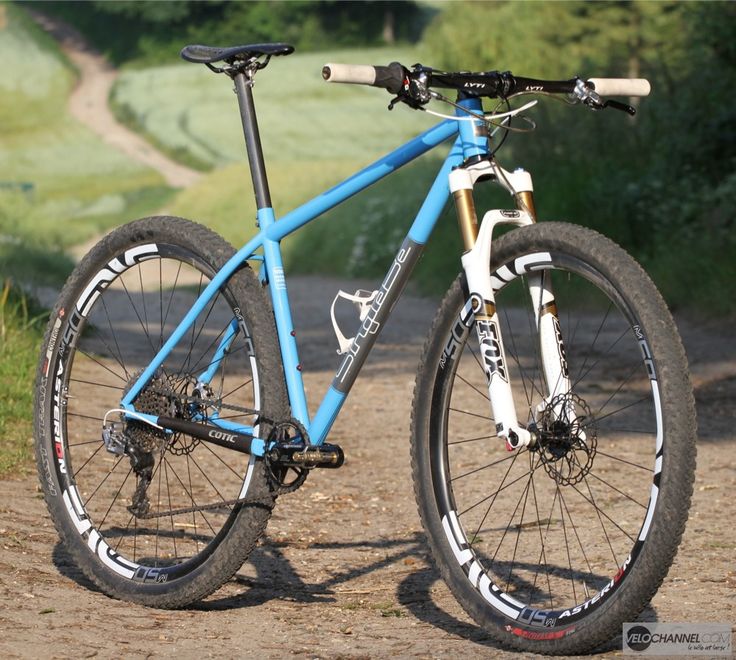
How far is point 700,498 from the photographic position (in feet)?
17.7

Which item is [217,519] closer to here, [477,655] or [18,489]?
[18,489]

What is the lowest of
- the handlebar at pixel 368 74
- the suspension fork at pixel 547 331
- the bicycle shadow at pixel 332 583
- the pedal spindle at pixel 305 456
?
the bicycle shadow at pixel 332 583

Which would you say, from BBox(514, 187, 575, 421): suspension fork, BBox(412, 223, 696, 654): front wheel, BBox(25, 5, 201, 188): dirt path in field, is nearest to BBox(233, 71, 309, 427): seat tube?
BBox(412, 223, 696, 654): front wheel

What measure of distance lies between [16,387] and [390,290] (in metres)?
3.43

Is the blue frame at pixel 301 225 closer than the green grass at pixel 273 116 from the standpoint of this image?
Yes

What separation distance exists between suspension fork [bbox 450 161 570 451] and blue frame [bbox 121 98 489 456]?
0.09 meters

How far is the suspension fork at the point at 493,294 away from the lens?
11.2 feet

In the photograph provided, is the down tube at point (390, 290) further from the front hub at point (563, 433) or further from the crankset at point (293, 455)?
the front hub at point (563, 433)

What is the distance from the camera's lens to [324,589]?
429 centimetres

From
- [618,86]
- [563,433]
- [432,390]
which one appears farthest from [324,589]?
[618,86]

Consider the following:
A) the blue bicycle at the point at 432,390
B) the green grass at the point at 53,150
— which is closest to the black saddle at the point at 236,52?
the blue bicycle at the point at 432,390

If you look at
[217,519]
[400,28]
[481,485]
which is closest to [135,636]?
[217,519]

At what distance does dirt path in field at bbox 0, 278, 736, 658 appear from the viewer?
354cm

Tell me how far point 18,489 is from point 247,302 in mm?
1899
